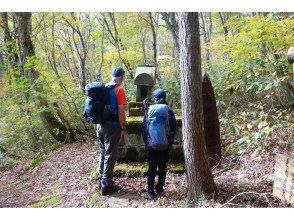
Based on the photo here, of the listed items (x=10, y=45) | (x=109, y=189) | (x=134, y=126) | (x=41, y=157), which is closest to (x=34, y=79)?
(x=10, y=45)

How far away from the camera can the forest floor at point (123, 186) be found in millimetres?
5648

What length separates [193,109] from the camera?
5.30 meters

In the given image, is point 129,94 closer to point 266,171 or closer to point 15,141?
point 15,141

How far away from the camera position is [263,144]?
7.61 metres

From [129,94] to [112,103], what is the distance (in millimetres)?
6664

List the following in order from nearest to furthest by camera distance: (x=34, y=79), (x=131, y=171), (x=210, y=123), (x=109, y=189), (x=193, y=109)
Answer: (x=193, y=109) < (x=109, y=189) < (x=131, y=171) < (x=210, y=123) < (x=34, y=79)

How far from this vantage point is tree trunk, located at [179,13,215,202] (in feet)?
17.0

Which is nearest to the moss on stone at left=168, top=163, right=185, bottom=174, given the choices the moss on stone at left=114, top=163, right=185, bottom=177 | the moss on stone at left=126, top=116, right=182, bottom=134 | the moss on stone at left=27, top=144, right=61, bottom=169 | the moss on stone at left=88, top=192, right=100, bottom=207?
the moss on stone at left=114, top=163, right=185, bottom=177

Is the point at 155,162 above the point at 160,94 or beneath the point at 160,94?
beneath

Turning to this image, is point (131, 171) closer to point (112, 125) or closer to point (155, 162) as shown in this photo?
point (155, 162)

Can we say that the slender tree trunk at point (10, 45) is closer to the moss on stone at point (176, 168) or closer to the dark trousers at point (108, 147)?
the dark trousers at point (108, 147)

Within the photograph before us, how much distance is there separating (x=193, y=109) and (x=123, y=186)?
7.29 ft

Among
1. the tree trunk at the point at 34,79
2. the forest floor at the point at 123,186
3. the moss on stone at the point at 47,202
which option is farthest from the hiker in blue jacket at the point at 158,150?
the tree trunk at the point at 34,79

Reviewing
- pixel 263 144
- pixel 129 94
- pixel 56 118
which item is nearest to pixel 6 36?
pixel 56 118
